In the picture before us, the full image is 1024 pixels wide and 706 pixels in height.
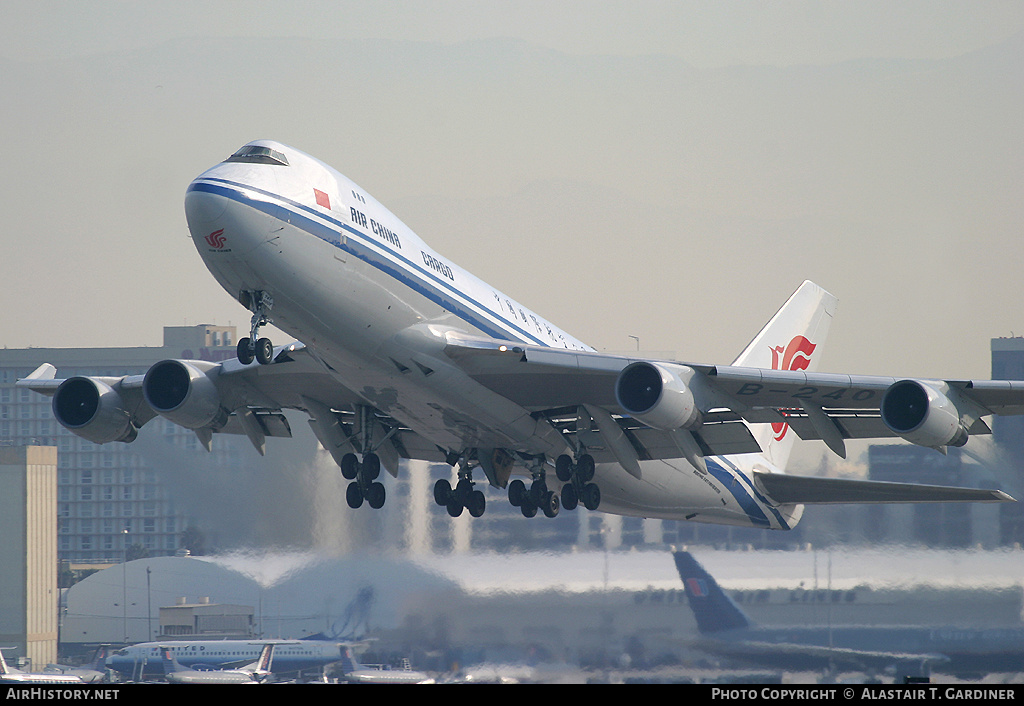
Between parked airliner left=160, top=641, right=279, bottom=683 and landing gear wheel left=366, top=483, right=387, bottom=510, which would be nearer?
Result: landing gear wheel left=366, top=483, right=387, bottom=510

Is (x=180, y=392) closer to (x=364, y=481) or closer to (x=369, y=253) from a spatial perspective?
(x=364, y=481)

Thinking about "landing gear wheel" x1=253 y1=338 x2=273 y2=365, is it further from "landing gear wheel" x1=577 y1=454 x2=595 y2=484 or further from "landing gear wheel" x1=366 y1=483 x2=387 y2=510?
"landing gear wheel" x1=577 y1=454 x2=595 y2=484

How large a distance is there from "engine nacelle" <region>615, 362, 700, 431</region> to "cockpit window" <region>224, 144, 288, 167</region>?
6925mm

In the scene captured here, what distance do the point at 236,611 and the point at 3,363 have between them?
2359cm

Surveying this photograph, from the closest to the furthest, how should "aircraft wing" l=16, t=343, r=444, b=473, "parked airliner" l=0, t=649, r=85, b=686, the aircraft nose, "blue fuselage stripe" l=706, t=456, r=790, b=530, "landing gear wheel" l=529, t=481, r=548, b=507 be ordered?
the aircraft nose, "aircraft wing" l=16, t=343, r=444, b=473, "landing gear wheel" l=529, t=481, r=548, b=507, "blue fuselage stripe" l=706, t=456, r=790, b=530, "parked airliner" l=0, t=649, r=85, b=686

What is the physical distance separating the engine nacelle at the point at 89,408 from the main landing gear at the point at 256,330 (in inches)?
275

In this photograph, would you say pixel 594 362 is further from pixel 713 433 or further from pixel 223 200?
pixel 223 200

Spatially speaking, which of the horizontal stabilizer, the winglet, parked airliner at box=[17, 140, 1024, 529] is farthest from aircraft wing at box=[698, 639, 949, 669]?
the winglet

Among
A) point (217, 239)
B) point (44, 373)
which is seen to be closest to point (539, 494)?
point (217, 239)

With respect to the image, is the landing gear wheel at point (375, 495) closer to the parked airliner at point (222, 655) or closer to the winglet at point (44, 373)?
the winglet at point (44, 373)

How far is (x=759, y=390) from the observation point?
2159 centimetres

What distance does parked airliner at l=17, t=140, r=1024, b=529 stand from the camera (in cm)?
1883

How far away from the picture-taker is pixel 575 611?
31312 millimetres
